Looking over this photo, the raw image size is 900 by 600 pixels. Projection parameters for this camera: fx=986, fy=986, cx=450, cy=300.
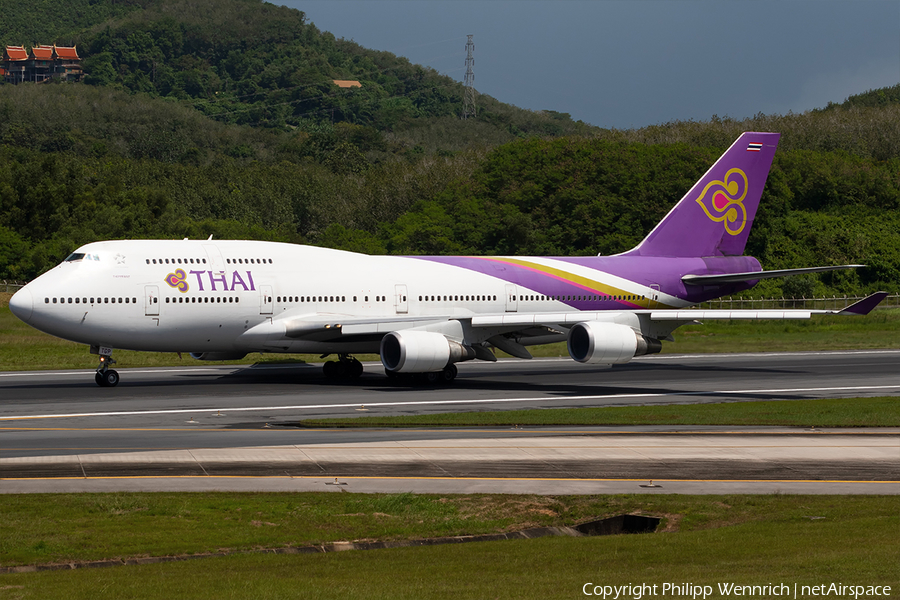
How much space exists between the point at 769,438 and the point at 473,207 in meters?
73.8

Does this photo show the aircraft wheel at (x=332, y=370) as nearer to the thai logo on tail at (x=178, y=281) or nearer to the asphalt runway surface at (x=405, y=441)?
the asphalt runway surface at (x=405, y=441)

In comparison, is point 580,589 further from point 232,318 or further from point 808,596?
point 232,318

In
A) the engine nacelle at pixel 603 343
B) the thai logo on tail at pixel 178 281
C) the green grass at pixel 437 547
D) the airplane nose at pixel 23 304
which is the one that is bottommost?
the green grass at pixel 437 547

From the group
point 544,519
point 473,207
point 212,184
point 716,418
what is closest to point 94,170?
point 212,184

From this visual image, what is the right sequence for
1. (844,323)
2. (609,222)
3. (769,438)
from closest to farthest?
(769,438), (844,323), (609,222)

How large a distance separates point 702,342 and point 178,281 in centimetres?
3221

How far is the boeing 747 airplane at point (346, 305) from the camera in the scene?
3562 centimetres

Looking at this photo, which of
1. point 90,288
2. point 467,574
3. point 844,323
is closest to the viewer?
point 467,574

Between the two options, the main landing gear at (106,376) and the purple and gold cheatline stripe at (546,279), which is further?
the purple and gold cheatline stripe at (546,279)

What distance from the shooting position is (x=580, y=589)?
1184 centimetres

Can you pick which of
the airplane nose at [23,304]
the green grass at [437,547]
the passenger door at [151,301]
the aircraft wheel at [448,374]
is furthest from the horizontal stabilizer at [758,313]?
the airplane nose at [23,304]

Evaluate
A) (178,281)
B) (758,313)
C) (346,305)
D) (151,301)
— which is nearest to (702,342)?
(758,313)

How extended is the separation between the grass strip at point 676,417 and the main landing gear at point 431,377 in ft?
→ 29.1

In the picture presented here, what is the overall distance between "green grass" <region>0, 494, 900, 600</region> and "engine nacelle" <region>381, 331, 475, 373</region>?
18.5 metres
